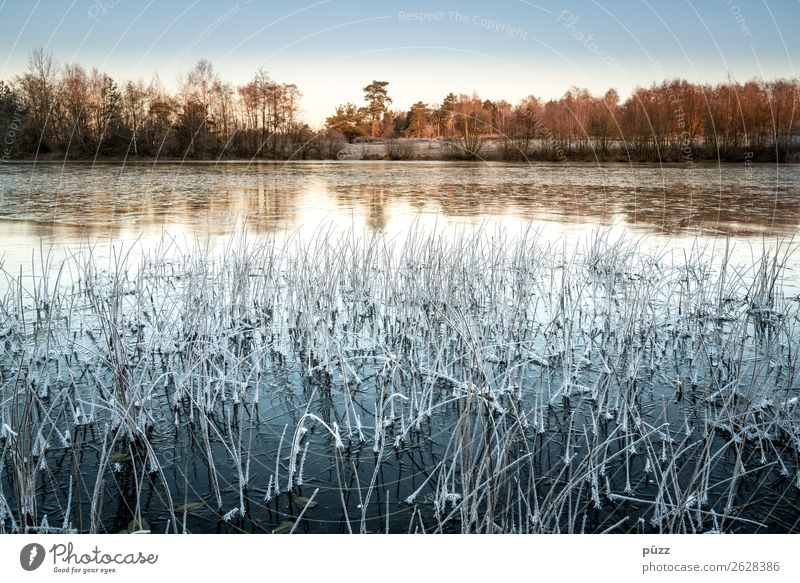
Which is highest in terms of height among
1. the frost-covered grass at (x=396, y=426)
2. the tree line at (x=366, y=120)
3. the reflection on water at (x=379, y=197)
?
the tree line at (x=366, y=120)

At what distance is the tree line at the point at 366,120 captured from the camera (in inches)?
399

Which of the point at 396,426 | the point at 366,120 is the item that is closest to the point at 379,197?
the point at 366,120

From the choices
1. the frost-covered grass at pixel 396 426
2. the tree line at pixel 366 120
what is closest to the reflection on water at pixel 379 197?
the tree line at pixel 366 120

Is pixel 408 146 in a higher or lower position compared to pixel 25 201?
higher

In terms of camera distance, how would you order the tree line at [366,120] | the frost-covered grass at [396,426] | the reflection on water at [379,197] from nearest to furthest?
the frost-covered grass at [396,426]
the tree line at [366,120]
the reflection on water at [379,197]

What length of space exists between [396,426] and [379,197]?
1126 centimetres

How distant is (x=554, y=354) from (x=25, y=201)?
489 inches

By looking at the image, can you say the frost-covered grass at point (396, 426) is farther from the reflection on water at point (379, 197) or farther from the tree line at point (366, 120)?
the tree line at point (366, 120)

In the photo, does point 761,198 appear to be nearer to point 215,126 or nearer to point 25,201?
point 215,126

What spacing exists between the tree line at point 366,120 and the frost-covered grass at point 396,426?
5.68 metres

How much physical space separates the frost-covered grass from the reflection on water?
2.80 meters

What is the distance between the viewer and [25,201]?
13078 millimetres
